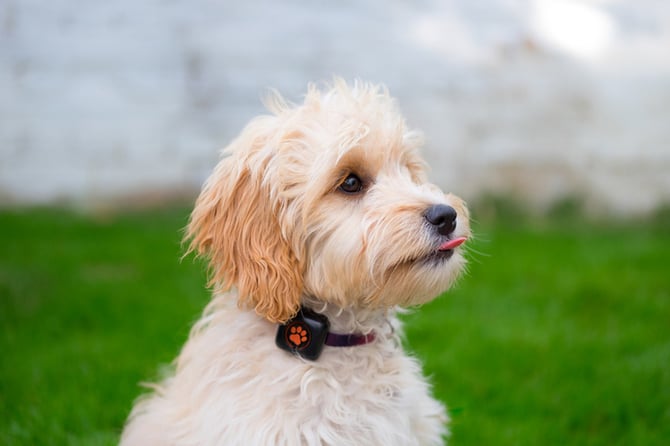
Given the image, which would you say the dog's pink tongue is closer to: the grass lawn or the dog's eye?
the dog's eye

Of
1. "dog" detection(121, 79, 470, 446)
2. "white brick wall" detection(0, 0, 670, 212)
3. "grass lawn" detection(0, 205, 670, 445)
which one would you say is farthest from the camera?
"white brick wall" detection(0, 0, 670, 212)

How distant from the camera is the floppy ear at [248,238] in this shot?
258 cm

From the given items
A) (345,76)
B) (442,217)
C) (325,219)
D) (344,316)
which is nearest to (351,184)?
(325,219)

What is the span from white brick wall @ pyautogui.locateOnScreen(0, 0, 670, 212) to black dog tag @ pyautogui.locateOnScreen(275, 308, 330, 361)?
18.2ft

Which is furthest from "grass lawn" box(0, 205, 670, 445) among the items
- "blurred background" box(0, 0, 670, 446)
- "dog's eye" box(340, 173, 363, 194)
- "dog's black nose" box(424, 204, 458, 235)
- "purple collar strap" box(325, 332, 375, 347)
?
"dog's eye" box(340, 173, 363, 194)

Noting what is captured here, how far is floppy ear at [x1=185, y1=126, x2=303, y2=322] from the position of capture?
2576 millimetres

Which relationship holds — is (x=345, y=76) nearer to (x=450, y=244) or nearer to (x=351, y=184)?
(x=351, y=184)

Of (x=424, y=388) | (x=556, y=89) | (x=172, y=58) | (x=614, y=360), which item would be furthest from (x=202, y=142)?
(x=424, y=388)

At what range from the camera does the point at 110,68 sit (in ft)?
25.6

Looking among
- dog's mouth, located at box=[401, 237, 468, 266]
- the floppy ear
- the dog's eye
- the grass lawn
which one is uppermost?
the dog's eye

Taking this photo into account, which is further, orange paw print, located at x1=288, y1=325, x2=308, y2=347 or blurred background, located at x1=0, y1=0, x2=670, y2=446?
blurred background, located at x1=0, y1=0, x2=670, y2=446

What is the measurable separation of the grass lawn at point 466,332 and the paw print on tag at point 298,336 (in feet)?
3.84

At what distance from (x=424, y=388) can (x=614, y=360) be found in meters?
1.96

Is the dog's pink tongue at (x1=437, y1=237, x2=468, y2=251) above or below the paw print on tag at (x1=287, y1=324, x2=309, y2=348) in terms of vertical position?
above
